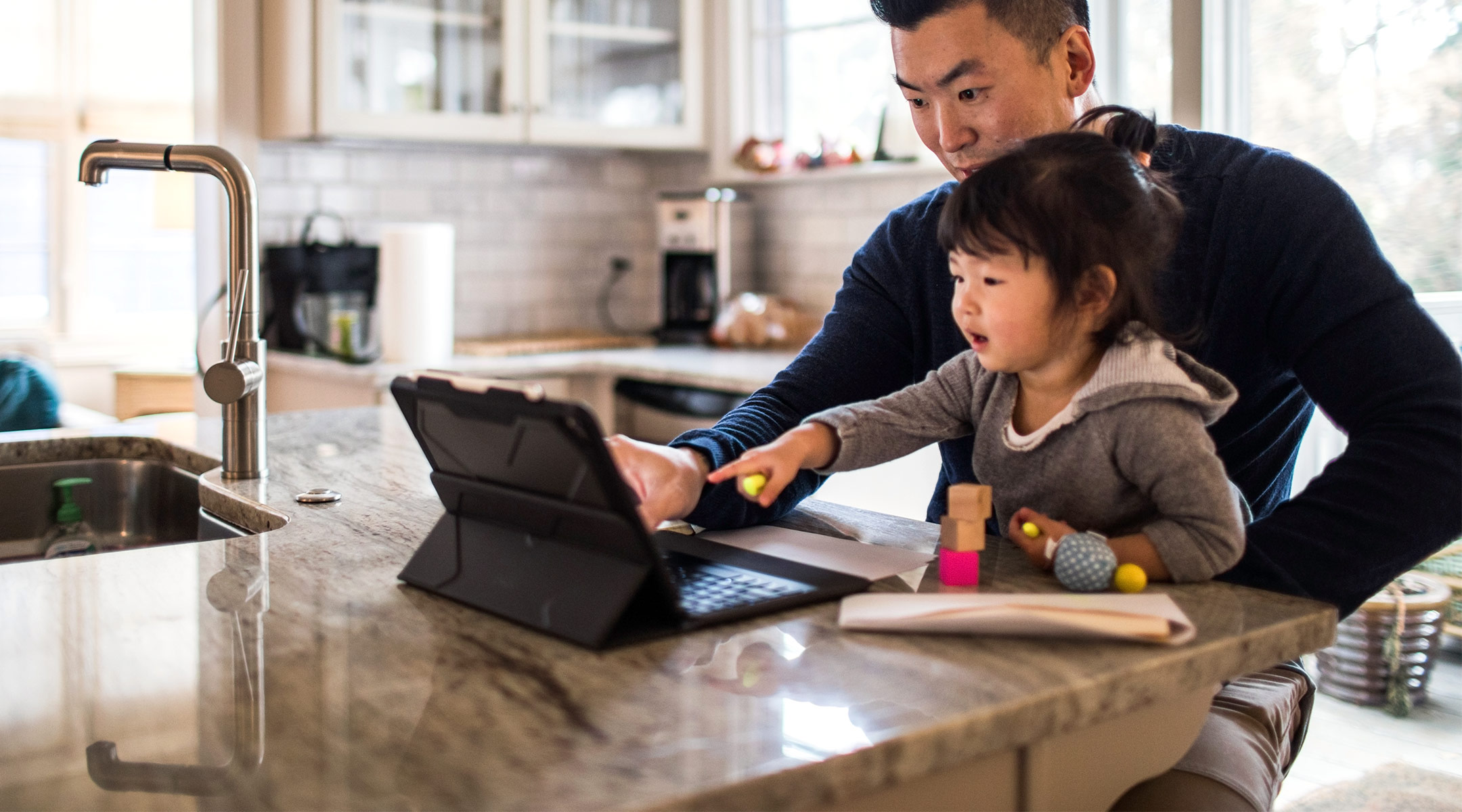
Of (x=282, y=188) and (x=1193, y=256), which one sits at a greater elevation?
(x=282, y=188)

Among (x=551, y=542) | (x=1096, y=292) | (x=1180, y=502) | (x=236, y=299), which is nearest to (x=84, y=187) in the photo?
(x=236, y=299)

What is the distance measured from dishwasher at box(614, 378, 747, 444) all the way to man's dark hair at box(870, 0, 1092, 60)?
73.7 inches

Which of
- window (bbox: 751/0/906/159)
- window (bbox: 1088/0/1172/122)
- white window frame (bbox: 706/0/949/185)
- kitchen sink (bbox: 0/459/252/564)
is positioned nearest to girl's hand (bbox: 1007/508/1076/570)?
kitchen sink (bbox: 0/459/252/564)

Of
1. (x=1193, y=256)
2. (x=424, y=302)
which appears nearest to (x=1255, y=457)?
(x=1193, y=256)

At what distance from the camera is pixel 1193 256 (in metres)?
1.49

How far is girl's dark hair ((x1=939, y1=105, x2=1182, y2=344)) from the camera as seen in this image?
1.11 m

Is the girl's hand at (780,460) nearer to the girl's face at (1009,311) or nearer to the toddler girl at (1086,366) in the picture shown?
the toddler girl at (1086,366)

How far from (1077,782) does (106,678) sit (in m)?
0.68

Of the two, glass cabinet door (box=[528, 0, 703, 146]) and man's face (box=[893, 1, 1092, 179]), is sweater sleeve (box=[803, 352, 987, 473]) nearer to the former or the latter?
man's face (box=[893, 1, 1092, 179])

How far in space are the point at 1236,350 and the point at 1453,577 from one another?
2.34 m

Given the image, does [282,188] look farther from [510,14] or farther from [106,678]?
[106,678]

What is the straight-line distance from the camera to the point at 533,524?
3.35 feet

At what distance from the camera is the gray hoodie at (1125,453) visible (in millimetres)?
1080

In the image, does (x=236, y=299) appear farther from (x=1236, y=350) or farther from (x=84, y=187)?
(x=84, y=187)
